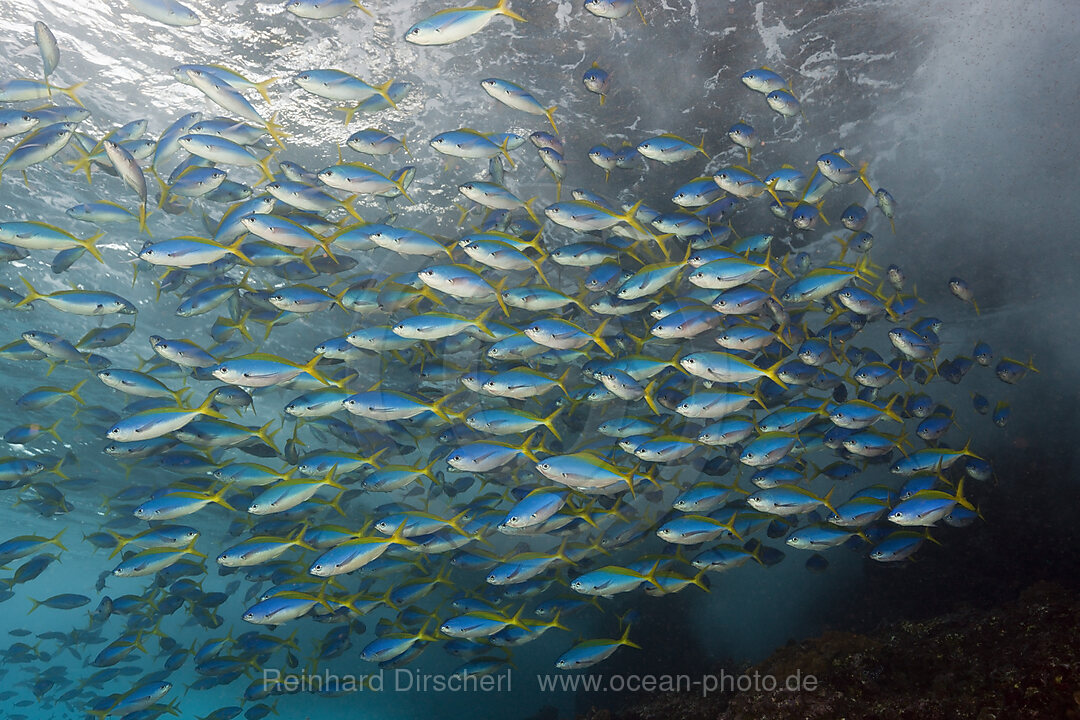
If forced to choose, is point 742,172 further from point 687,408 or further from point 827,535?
point 827,535

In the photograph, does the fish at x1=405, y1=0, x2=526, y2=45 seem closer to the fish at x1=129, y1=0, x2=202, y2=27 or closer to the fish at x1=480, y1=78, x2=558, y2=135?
the fish at x1=480, y1=78, x2=558, y2=135

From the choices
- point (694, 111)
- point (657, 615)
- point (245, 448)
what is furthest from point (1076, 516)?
point (245, 448)

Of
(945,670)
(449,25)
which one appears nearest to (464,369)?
(449,25)

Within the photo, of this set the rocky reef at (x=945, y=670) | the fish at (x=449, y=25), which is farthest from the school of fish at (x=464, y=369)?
the rocky reef at (x=945, y=670)

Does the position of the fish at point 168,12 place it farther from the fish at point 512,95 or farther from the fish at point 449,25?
the fish at point 512,95

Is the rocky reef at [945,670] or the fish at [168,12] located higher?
the fish at [168,12]

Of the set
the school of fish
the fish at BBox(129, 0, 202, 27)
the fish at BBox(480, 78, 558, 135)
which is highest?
the fish at BBox(129, 0, 202, 27)

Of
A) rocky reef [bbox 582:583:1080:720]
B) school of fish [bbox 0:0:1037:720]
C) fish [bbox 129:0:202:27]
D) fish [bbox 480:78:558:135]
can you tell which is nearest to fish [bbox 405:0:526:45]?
school of fish [bbox 0:0:1037:720]

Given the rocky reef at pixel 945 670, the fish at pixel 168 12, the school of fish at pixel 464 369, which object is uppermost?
the fish at pixel 168 12

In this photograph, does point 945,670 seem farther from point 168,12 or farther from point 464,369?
point 168,12

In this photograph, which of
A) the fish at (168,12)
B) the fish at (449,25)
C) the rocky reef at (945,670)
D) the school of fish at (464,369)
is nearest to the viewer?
the fish at (449,25)

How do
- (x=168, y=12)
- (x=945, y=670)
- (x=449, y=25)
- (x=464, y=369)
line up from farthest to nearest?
(x=464, y=369) < (x=945, y=670) < (x=168, y=12) < (x=449, y=25)

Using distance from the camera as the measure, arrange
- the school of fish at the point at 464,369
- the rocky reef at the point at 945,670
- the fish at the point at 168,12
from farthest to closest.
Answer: the school of fish at the point at 464,369 → the fish at the point at 168,12 → the rocky reef at the point at 945,670

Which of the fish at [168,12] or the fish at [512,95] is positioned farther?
the fish at [512,95]
